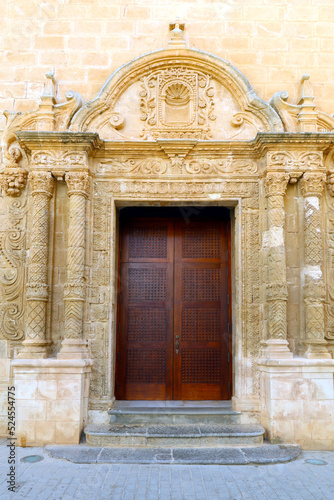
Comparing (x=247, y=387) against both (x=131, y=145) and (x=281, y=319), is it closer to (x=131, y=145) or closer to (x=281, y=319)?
(x=281, y=319)

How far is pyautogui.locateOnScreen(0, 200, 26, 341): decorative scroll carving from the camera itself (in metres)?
6.34

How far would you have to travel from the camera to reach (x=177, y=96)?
269 inches

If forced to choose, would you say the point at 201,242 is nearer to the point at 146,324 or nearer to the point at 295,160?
the point at 146,324

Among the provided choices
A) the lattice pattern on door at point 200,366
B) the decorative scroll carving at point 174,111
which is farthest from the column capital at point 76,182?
the lattice pattern on door at point 200,366

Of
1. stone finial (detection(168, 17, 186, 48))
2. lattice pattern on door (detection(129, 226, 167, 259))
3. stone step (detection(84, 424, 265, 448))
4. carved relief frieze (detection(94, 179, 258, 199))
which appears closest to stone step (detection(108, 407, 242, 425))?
stone step (detection(84, 424, 265, 448))

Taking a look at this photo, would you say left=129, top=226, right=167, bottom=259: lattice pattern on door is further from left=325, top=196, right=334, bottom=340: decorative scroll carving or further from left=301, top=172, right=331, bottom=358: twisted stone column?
left=325, top=196, right=334, bottom=340: decorative scroll carving

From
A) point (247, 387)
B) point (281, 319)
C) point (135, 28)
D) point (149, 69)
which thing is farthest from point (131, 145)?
point (247, 387)

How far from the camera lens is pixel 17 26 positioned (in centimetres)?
686

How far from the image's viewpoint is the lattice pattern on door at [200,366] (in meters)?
6.93

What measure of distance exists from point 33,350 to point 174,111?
3867mm

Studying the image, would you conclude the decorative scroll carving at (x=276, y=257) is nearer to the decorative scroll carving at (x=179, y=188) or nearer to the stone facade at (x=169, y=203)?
the stone facade at (x=169, y=203)

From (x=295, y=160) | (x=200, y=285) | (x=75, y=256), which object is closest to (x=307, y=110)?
(x=295, y=160)

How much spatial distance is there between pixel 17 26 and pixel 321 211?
517 centimetres

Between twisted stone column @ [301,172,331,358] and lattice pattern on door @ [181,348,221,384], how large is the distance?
57.6 inches
